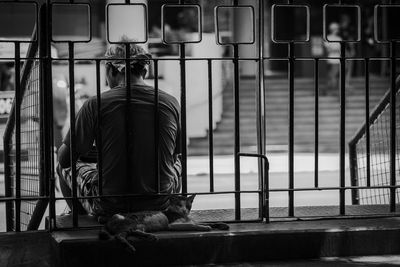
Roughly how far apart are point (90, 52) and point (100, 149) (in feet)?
43.2

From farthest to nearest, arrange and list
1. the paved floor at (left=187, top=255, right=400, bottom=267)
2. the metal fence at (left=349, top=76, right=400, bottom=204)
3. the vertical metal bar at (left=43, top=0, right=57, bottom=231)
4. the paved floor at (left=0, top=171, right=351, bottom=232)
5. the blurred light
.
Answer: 1. the blurred light
2. the paved floor at (left=0, top=171, right=351, bottom=232)
3. the metal fence at (left=349, top=76, right=400, bottom=204)
4. the vertical metal bar at (left=43, top=0, right=57, bottom=231)
5. the paved floor at (left=187, top=255, right=400, bottom=267)

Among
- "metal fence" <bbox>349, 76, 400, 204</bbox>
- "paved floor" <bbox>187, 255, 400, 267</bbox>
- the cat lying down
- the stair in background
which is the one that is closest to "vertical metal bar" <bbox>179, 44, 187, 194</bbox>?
the cat lying down

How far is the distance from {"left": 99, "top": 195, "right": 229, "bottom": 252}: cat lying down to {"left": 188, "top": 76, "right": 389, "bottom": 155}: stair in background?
1053 cm

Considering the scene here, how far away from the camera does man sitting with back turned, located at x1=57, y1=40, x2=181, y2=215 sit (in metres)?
4.86

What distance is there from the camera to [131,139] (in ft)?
15.9

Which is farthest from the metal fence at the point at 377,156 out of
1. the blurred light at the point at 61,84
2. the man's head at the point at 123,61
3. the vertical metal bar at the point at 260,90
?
the blurred light at the point at 61,84

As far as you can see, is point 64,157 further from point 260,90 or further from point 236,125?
point 260,90

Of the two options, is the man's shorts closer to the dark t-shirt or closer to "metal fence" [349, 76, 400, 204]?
the dark t-shirt

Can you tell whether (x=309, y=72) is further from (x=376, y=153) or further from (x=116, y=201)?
(x=116, y=201)

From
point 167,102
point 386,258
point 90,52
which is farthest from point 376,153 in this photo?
point 90,52

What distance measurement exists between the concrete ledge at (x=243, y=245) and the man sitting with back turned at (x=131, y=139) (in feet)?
1.07

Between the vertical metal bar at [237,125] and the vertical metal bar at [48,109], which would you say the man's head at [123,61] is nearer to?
the vertical metal bar at [48,109]

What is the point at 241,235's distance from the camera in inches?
185

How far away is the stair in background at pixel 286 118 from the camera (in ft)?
53.2
